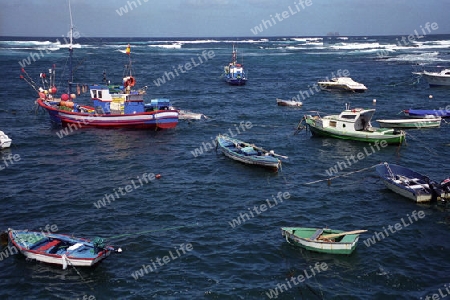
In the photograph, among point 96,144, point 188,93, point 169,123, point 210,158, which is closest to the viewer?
point 210,158

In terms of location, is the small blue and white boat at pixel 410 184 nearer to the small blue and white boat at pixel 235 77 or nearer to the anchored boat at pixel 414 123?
the anchored boat at pixel 414 123

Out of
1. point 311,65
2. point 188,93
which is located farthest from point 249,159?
point 311,65

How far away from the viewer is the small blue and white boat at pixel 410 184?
30641 mm

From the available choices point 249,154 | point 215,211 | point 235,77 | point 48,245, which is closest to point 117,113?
point 249,154

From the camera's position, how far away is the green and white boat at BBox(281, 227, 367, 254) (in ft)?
80.0

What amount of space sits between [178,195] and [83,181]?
27.1ft

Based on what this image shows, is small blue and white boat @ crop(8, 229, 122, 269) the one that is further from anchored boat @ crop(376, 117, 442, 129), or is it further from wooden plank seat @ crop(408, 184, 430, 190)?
anchored boat @ crop(376, 117, 442, 129)

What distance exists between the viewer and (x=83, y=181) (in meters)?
36.4

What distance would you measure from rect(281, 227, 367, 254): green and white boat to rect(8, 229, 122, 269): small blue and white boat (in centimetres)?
930

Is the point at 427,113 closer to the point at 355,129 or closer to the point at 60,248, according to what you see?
the point at 355,129

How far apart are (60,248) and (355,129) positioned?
30975 millimetres

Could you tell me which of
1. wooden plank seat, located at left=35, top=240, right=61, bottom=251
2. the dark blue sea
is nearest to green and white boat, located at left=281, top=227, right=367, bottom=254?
the dark blue sea

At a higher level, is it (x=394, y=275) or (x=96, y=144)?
(x=96, y=144)

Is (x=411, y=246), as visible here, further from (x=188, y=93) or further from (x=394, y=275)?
(x=188, y=93)
